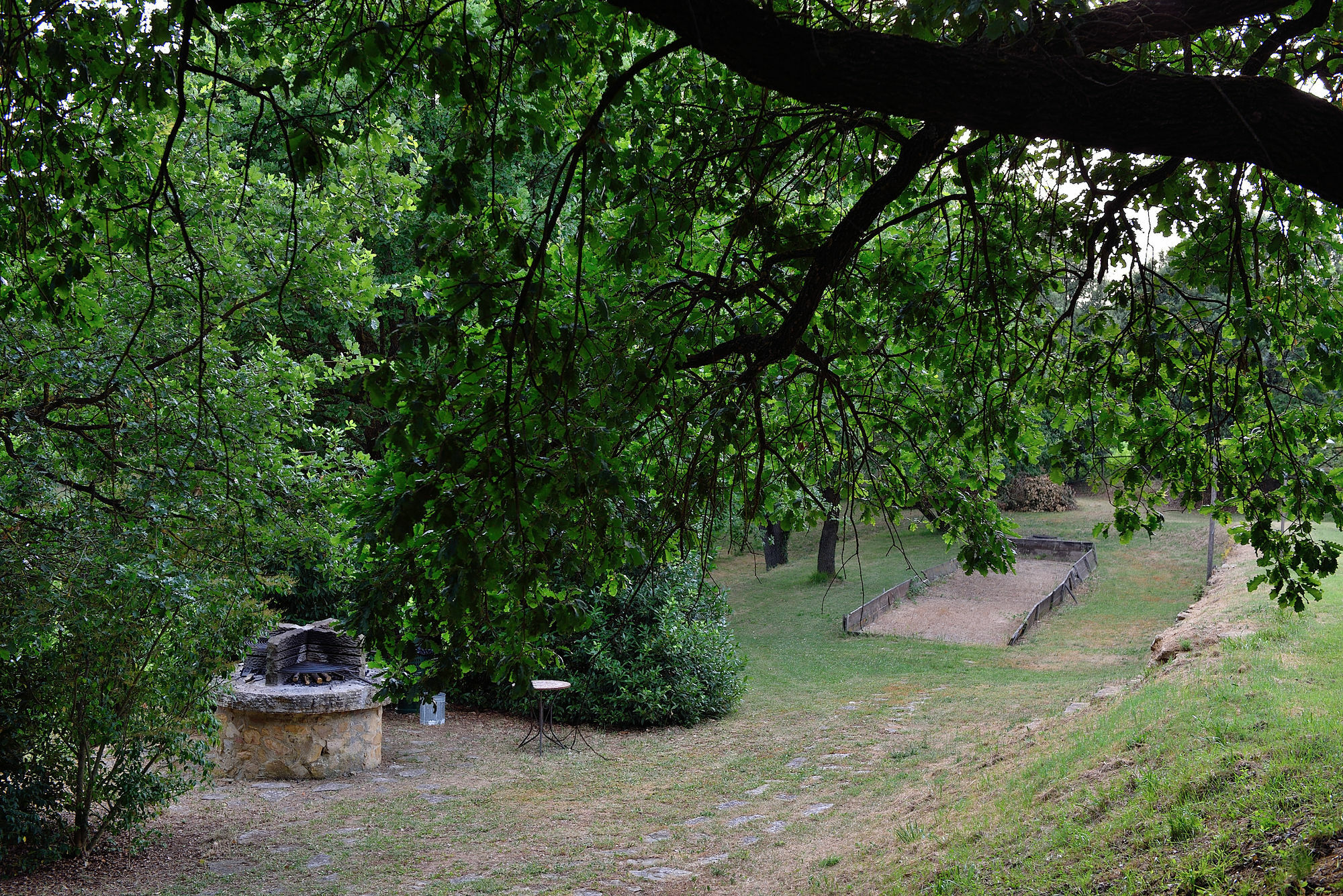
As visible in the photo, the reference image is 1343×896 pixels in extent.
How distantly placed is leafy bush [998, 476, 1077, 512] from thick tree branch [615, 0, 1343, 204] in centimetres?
3316

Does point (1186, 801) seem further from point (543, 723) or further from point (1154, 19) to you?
point (543, 723)

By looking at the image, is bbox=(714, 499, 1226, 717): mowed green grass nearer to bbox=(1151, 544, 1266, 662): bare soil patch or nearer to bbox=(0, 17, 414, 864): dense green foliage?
bbox=(1151, 544, 1266, 662): bare soil patch

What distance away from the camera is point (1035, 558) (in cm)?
2797

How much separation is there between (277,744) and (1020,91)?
1024cm

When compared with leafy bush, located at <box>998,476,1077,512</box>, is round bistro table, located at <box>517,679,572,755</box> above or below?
below

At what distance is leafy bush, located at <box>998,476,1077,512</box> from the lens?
34.7 m

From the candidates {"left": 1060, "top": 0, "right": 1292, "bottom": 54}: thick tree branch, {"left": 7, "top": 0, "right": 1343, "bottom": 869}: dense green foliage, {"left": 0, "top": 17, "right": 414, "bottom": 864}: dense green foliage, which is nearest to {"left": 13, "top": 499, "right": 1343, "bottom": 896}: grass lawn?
{"left": 0, "top": 17, "right": 414, "bottom": 864}: dense green foliage

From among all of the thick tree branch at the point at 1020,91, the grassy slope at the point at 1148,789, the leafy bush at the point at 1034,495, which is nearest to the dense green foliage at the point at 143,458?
the thick tree branch at the point at 1020,91

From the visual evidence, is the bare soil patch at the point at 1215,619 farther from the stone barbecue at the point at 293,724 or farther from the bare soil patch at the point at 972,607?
the stone barbecue at the point at 293,724

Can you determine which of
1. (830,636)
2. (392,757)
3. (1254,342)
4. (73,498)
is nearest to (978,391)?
(1254,342)

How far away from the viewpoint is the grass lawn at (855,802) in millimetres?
5621

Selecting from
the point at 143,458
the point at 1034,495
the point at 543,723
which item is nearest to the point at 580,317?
the point at 143,458

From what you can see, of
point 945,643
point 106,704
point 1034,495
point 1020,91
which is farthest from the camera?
point 1034,495

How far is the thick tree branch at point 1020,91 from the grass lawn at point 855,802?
3514 millimetres
